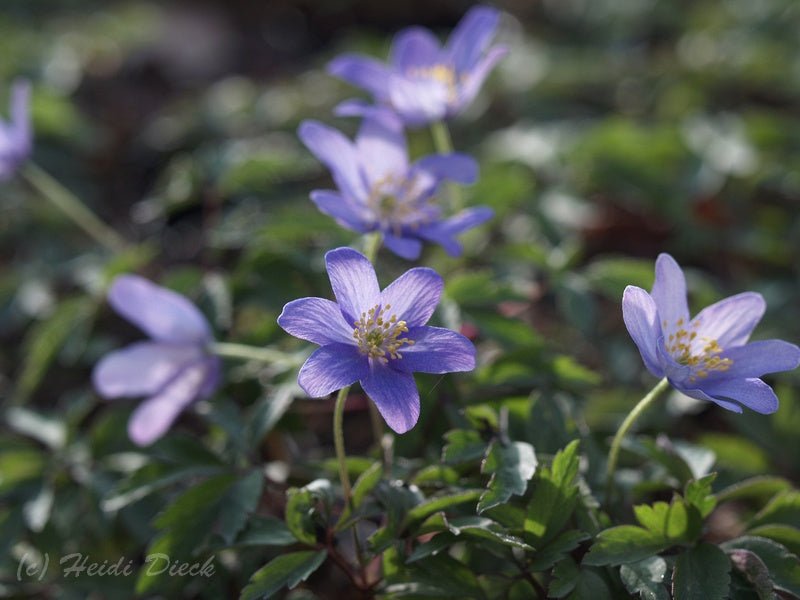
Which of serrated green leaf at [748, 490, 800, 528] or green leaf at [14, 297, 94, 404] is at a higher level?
serrated green leaf at [748, 490, 800, 528]

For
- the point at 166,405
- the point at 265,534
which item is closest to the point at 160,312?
the point at 166,405

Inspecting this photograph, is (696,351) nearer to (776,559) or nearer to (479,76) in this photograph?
(776,559)

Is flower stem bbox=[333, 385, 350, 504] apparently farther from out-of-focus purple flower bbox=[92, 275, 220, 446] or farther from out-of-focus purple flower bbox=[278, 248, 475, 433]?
out-of-focus purple flower bbox=[92, 275, 220, 446]

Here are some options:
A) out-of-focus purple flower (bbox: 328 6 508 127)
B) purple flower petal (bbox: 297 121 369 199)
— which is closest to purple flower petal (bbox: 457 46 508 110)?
out-of-focus purple flower (bbox: 328 6 508 127)

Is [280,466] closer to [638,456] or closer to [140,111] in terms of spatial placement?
[638,456]

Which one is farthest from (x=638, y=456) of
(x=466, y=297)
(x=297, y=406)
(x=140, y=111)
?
(x=140, y=111)

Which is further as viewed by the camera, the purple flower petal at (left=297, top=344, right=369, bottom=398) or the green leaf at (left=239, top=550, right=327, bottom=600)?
the green leaf at (left=239, top=550, right=327, bottom=600)
